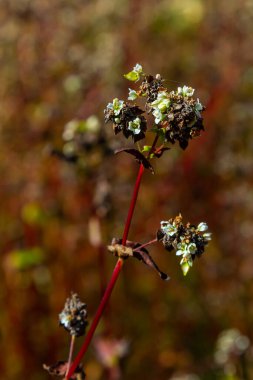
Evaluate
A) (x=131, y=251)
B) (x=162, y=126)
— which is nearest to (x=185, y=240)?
(x=131, y=251)

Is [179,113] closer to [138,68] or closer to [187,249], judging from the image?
[138,68]

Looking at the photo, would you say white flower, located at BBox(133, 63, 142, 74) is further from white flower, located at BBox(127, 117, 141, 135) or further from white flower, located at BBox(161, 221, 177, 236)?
white flower, located at BBox(161, 221, 177, 236)

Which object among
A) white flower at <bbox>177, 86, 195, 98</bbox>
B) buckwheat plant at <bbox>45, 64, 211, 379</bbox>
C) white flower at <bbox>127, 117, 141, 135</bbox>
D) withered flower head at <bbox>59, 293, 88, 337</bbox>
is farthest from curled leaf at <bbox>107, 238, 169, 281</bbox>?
white flower at <bbox>177, 86, 195, 98</bbox>

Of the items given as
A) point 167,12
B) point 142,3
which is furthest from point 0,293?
point 167,12

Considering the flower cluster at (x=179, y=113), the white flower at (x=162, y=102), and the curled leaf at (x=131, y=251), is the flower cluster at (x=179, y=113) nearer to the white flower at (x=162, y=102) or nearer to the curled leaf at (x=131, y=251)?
the white flower at (x=162, y=102)

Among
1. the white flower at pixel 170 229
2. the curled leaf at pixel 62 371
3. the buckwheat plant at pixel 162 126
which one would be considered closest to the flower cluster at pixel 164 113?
the buckwheat plant at pixel 162 126

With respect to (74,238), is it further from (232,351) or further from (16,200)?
(232,351)
